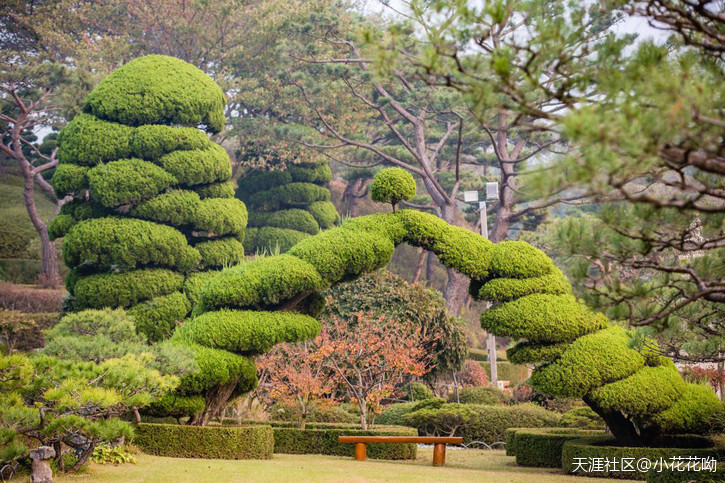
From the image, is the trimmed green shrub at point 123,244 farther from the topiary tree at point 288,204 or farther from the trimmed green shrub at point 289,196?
the trimmed green shrub at point 289,196

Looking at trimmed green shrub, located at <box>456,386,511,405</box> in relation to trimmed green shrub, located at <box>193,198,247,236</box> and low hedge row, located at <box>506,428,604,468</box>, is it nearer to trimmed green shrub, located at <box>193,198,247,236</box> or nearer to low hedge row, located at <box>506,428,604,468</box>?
low hedge row, located at <box>506,428,604,468</box>

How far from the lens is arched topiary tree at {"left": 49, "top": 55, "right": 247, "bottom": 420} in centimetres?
1556

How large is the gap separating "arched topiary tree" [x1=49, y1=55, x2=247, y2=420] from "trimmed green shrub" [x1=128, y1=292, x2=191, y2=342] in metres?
0.02

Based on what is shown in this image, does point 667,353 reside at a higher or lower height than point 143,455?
higher

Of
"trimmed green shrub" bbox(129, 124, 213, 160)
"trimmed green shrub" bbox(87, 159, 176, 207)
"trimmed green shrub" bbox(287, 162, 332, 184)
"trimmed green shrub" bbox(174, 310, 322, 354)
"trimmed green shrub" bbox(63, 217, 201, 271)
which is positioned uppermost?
"trimmed green shrub" bbox(287, 162, 332, 184)

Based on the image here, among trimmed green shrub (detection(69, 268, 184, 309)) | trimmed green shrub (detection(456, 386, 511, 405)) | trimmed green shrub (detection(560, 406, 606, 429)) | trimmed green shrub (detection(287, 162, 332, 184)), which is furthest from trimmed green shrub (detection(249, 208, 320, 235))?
trimmed green shrub (detection(560, 406, 606, 429))

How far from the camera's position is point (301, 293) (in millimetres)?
→ 11750

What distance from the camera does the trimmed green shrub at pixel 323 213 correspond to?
27438 millimetres

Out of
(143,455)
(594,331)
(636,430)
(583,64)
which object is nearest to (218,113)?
(143,455)

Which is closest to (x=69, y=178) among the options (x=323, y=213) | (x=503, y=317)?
(x=503, y=317)

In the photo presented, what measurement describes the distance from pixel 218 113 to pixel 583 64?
540 inches

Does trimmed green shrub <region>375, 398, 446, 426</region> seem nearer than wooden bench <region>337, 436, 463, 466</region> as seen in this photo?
No

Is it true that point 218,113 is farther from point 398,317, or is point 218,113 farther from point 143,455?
point 143,455

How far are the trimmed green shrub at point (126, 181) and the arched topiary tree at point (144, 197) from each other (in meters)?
0.02
